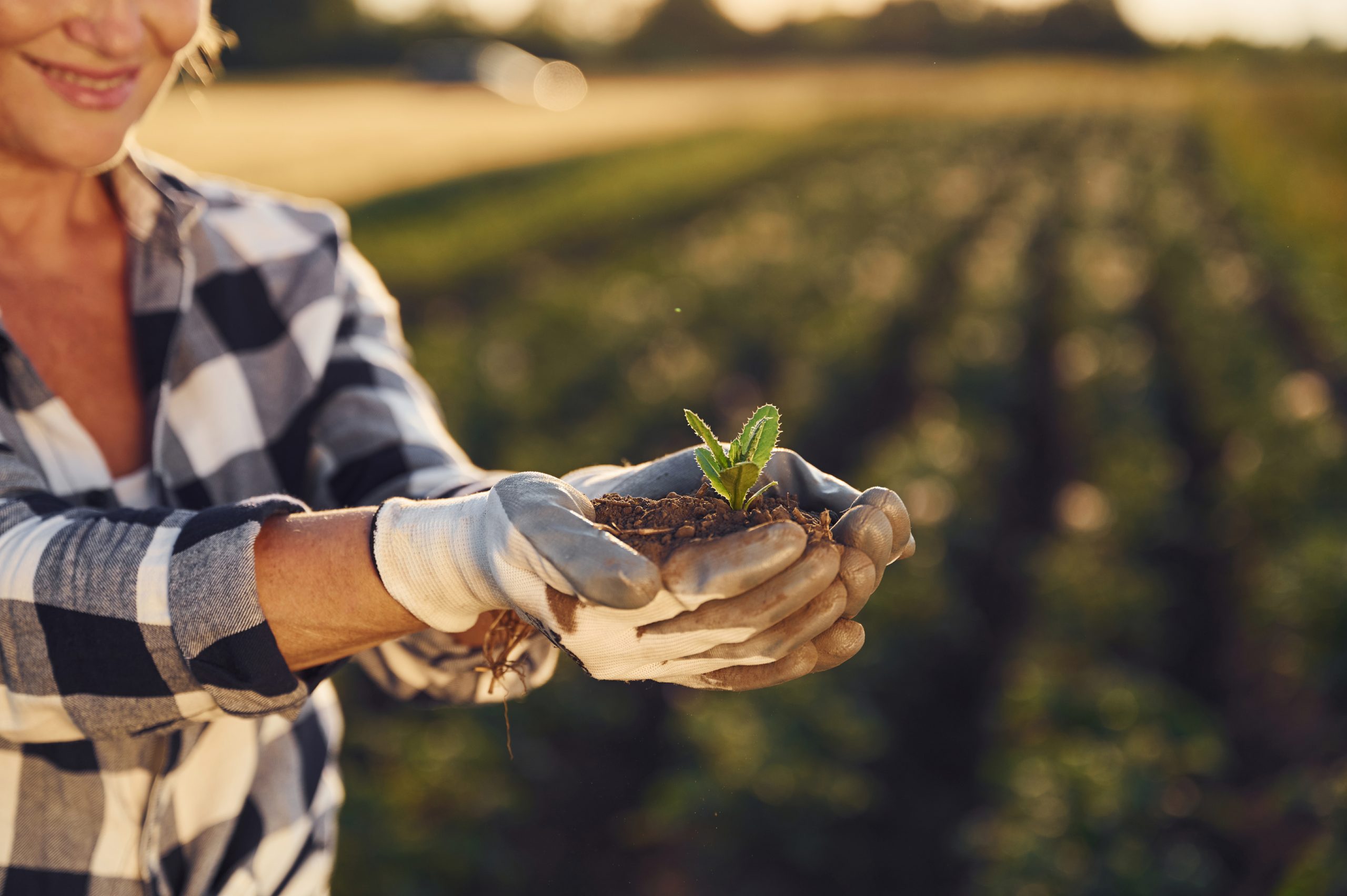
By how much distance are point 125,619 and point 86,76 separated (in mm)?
722

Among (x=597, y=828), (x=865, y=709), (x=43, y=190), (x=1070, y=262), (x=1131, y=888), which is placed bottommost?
(x=597, y=828)

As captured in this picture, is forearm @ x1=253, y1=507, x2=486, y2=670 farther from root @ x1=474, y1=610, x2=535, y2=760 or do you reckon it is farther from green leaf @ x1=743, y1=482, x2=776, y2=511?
green leaf @ x1=743, y1=482, x2=776, y2=511

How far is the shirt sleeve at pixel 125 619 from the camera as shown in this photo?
1057 millimetres

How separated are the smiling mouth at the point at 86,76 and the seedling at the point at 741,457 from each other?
0.88m

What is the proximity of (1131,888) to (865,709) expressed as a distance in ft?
3.86

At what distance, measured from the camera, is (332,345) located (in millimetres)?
1616

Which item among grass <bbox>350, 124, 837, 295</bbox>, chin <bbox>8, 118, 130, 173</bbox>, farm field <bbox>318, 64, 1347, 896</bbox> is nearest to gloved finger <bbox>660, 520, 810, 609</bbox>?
chin <bbox>8, 118, 130, 173</bbox>

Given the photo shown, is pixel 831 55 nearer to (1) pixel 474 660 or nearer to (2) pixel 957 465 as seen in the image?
(2) pixel 957 465

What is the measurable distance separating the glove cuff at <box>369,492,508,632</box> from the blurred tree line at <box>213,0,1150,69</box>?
107 feet

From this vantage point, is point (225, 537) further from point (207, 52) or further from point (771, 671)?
point (207, 52)

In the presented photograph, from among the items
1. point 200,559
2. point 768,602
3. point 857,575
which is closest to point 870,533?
point 857,575

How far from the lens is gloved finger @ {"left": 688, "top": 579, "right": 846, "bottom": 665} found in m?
1.10

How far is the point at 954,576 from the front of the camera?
4711 mm

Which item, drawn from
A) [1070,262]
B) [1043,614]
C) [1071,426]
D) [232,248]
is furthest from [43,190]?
[1070,262]
